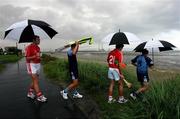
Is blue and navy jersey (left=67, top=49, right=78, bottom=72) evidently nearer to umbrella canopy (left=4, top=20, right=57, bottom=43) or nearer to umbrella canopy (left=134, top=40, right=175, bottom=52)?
umbrella canopy (left=4, top=20, right=57, bottom=43)

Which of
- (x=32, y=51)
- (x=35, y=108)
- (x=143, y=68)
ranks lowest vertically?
(x=35, y=108)

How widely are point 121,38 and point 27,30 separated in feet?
8.17

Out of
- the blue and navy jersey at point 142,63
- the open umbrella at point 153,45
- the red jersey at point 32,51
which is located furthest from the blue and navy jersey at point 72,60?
the open umbrella at point 153,45

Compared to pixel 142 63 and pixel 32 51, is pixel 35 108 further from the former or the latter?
pixel 142 63

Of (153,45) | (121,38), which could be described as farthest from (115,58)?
(153,45)

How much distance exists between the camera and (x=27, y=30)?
10023mm

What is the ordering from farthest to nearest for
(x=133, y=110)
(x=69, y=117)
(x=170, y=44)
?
(x=170, y=44)
(x=69, y=117)
(x=133, y=110)

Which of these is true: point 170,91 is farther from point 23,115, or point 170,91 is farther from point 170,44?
point 23,115

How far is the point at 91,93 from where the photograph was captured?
37.8 ft

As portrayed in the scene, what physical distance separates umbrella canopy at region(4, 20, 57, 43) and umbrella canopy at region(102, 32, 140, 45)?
5.42 feet

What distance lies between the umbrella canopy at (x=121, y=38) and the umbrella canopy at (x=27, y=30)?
165cm

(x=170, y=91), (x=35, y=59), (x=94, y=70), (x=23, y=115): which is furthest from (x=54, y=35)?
(x=94, y=70)

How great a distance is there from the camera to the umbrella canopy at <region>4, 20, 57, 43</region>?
982 cm

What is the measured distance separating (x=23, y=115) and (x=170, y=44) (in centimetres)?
473
